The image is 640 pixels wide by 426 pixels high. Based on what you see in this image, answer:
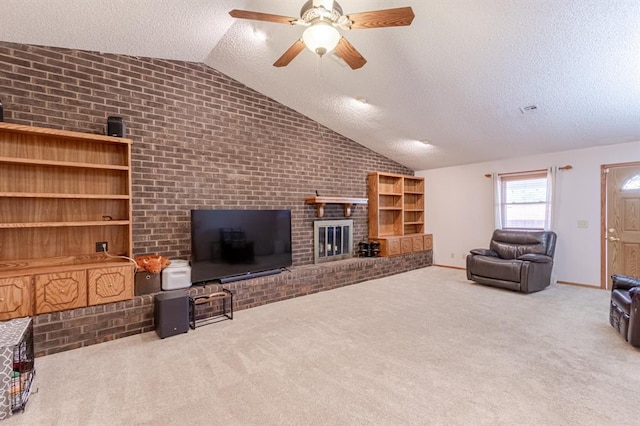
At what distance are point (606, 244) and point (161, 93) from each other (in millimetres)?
7010

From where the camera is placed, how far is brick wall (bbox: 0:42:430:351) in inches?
121

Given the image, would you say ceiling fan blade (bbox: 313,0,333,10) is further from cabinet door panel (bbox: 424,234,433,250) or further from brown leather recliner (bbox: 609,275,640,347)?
cabinet door panel (bbox: 424,234,433,250)

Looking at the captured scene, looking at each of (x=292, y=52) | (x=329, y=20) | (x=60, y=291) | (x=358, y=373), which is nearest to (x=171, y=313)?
(x=60, y=291)

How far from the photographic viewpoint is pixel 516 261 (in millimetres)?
4660

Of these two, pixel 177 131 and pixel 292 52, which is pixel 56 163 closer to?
pixel 177 131

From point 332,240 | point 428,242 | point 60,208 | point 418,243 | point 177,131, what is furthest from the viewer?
point 428,242

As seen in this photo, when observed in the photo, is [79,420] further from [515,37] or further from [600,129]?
[600,129]

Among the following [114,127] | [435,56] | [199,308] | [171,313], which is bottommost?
[199,308]

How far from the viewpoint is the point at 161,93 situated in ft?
12.4

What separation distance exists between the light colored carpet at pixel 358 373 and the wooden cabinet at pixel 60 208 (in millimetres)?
722

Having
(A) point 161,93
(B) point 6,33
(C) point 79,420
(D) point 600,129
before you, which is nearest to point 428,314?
(C) point 79,420

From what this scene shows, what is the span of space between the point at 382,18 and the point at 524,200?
5145mm

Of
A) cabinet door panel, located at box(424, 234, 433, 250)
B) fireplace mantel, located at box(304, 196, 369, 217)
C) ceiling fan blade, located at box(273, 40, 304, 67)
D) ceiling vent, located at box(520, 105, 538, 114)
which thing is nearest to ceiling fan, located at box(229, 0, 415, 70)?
ceiling fan blade, located at box(273, 40, 304, 67)

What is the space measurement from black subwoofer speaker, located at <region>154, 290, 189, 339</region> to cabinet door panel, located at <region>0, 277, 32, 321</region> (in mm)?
1034
